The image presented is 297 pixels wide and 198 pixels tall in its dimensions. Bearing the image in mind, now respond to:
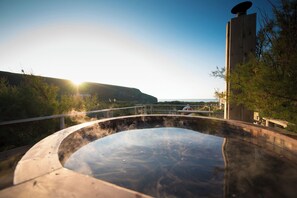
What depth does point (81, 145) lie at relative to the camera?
90.0 inches

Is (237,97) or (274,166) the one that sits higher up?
(237,97)

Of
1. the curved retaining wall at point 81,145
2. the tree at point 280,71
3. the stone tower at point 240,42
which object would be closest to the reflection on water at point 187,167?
the curved retaining wall at point 81,145

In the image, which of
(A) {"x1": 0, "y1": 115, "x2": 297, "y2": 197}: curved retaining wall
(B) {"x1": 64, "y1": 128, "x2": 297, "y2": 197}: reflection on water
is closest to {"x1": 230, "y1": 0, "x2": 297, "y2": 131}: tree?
(A) {"x1": 0, "y1": 115, "x2": 297, "y2": 197}: curved retaining wall

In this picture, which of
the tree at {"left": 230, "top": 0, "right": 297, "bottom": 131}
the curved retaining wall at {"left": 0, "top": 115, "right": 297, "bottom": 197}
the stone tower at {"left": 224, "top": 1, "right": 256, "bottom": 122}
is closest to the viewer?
the curved retaining wall at {"left": 0, "top": 115, "right": 297, "bottom": 197}

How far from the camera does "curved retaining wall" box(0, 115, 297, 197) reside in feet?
2.34

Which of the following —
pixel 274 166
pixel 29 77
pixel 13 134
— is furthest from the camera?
pixel 29 77

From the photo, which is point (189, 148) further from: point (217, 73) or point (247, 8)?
point (247, 8)

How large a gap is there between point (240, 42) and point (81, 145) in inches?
146

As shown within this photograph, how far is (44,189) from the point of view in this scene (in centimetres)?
73

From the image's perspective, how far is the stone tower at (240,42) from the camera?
10.2ft

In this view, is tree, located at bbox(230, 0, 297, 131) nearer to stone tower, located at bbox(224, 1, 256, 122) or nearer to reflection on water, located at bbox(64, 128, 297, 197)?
reflection on water, located at bbox(64, 128, 297, 197)

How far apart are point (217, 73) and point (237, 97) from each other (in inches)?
26.8

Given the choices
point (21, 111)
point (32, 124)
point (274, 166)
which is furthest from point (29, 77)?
point (274, 166)

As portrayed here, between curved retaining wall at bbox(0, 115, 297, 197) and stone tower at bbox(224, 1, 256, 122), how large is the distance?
75 cm
